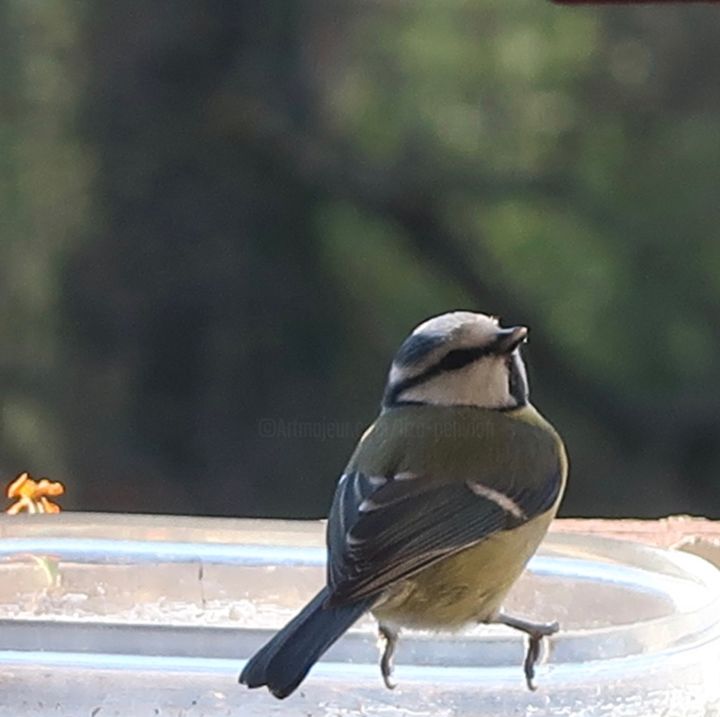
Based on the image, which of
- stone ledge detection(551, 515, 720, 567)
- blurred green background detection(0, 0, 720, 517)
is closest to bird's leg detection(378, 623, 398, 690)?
stone ledge detection(551, 515, 720, 567)

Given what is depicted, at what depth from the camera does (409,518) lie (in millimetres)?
886

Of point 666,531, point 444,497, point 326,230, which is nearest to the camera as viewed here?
point 444,497

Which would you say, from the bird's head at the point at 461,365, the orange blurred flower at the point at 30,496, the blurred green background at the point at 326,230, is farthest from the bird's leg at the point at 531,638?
the blurred green background at the point at 326,230

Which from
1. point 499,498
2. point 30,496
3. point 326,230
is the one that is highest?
point 499,498

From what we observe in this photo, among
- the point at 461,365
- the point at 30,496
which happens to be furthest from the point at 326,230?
the point at 461,365

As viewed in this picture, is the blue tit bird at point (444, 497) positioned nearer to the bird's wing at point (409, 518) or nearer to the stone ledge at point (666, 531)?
the bird's wing at point (409, 518)

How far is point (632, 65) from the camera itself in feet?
8.72

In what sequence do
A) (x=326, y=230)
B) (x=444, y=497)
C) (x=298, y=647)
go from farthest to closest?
1. (x=326, y=230)
2. (x=444, y=497)
3. (x=298, y=647)

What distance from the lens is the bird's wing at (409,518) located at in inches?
33.6

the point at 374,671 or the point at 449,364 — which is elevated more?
the point at 449,364

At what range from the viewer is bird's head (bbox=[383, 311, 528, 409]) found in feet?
3.06

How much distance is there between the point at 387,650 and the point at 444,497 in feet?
0.33

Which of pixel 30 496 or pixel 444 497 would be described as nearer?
pixel 444 497

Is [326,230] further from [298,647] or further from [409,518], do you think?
[298,647]
